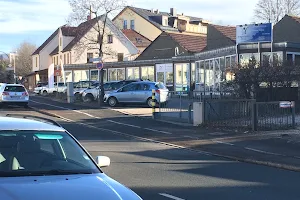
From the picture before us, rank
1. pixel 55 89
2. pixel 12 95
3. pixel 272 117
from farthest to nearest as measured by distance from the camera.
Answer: pixel 55 89 < pixel 12 95 < pixel 272 117

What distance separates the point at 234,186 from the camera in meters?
8.48

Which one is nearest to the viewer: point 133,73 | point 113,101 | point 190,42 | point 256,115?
point 256,115

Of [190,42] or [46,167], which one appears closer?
[46,167]

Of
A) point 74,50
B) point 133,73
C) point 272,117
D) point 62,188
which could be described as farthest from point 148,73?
Answer: point 62,188

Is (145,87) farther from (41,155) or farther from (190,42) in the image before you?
(41,155)

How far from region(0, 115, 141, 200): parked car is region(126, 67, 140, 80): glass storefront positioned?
43.8m

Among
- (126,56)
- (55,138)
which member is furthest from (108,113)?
(126,56)

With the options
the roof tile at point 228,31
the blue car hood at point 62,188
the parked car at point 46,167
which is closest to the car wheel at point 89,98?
the roof tile at point 228,31

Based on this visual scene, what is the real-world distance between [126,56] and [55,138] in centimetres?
6114

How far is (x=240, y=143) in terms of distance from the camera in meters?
14.5

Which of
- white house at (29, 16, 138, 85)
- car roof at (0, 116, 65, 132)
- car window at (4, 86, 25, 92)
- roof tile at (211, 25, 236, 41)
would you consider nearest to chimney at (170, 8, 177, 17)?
white house at (29, 16, 138, 85)

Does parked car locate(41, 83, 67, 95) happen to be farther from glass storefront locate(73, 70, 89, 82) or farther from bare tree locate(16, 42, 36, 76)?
bare tree locate(16, 42, 36, 76)

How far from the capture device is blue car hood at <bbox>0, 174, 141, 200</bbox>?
13.2 ft

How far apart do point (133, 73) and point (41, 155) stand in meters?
45.4
